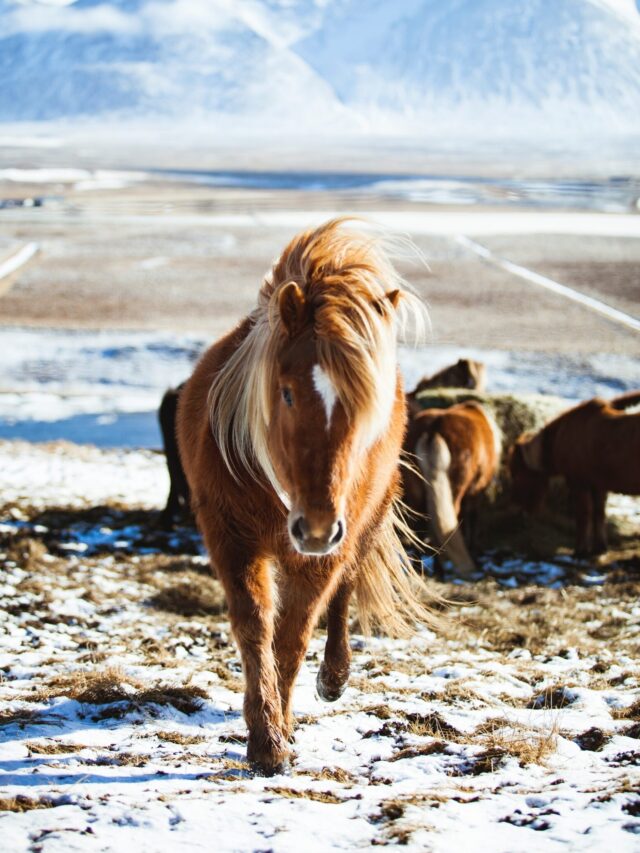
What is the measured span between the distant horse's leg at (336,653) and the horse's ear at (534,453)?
4.16 meters

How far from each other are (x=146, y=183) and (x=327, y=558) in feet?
173

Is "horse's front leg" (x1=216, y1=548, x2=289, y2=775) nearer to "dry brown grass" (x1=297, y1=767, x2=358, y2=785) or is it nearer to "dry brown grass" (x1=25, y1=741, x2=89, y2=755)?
"dry brown grass" (x1=297, y1=767, x2=358, y2=785)

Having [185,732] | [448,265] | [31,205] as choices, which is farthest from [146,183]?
[185,732]

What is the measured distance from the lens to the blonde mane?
2859 mm

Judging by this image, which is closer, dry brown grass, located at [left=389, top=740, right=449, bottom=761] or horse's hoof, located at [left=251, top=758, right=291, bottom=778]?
horse's hoof, located at [left=251, top=758, right=291, bottom=778]

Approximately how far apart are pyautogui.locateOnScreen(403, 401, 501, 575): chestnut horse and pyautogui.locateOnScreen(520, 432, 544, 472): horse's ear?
0.42m

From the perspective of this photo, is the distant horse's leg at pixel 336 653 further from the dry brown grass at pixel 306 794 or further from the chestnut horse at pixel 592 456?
the chestnut horse at pixel 592 456

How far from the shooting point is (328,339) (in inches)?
113

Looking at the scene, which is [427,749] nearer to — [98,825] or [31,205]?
[98,825]

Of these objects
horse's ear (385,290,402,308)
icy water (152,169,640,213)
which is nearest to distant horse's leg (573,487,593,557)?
horse's ear (385,290,402,308)

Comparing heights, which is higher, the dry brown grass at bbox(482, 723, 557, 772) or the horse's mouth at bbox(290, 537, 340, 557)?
the horse's mouth at bbox(290, 537, 340, 557)

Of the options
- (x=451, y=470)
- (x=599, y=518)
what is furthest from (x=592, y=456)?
(x=451, y=470)

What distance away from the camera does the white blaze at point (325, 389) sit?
2828 millimetres

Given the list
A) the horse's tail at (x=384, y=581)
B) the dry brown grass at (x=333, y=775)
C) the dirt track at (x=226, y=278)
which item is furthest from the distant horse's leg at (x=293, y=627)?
the dirt track at (x=226, y=278)
